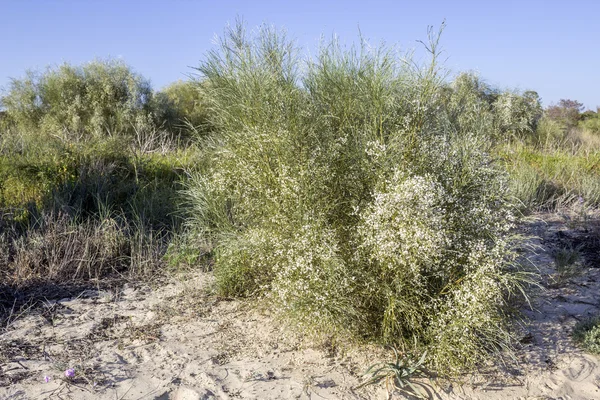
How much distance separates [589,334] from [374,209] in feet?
7.29

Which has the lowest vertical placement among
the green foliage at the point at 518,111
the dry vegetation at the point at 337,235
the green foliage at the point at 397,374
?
the green foliage at the point at 397,374

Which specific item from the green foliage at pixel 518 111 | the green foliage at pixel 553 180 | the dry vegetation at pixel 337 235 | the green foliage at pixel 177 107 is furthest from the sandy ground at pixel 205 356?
the green foliage at pixel 177 107

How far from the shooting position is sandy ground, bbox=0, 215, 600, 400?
3584 mm

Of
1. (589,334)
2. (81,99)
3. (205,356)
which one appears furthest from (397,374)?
(81,99)

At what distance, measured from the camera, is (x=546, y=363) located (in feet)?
13.6

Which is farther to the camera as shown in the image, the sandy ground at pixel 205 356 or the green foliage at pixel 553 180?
the green foliage at pixel 553 180

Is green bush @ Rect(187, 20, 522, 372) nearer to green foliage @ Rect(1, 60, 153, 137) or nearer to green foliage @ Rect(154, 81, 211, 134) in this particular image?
green foliage @ Rect(154, 81, 211, 134)

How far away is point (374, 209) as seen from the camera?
3.59m

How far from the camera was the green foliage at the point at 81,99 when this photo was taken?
19.0 m

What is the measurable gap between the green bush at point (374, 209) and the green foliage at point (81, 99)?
51.5 ft

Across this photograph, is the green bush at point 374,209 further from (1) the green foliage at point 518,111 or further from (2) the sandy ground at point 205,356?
(1) the green foliage at point 518,111

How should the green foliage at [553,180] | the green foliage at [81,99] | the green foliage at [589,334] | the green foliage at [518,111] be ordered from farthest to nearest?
the green foliage at [81,99], the green foliage at [518,111], the green foliage at [553,180], the green foliage at [589,334]

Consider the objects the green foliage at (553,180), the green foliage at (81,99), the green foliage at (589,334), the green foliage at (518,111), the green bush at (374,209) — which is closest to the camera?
the green bush at (374,209)

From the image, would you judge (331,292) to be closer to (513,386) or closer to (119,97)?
(513,386)
